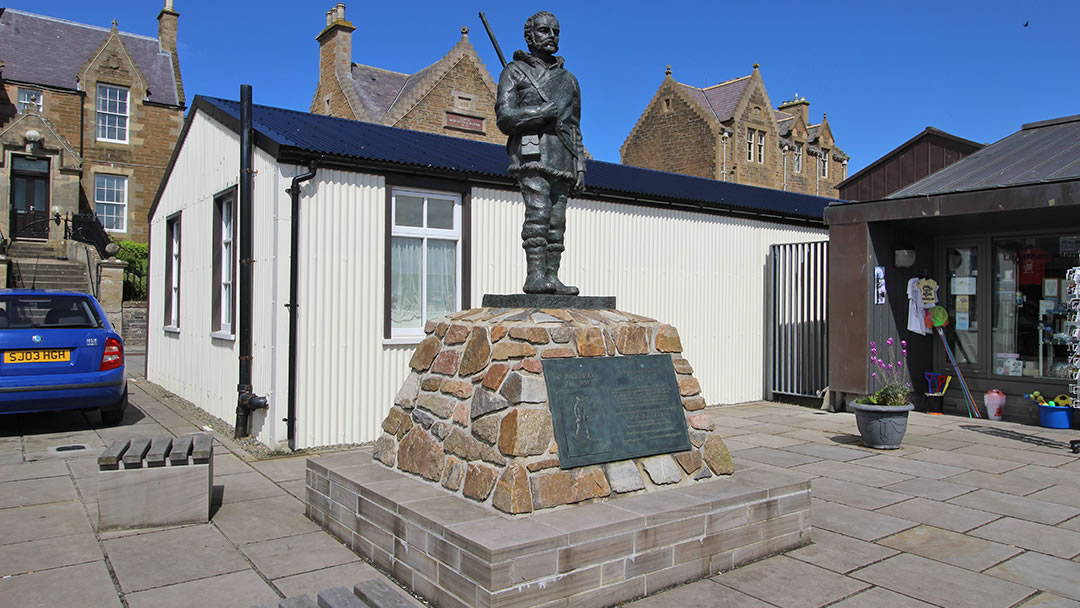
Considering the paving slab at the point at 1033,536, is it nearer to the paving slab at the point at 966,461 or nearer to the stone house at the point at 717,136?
the paving slab at the point at 966,461

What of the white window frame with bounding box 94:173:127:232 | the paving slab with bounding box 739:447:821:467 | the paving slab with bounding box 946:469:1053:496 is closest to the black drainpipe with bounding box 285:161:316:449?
the paving slab with bounding box 739:447:821:467

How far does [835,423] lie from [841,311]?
5.87 feet

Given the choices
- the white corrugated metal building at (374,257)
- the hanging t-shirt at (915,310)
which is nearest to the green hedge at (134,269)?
the white corrugated metal building at (374,257)

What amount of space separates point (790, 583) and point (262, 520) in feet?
12.2

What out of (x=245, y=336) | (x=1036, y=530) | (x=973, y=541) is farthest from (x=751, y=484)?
(x=245, y=336)

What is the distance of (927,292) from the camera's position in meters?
11.5

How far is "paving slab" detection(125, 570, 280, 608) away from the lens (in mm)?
4027

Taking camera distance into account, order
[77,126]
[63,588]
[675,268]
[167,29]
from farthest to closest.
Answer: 1. [167,29]
2. [77,126]
3. [675,268]
4. [63,588]

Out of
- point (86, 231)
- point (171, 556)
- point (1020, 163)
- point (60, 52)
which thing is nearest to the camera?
point (171, 556)

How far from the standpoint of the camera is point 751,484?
5.01 m

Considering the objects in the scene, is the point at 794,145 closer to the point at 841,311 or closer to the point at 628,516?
the point at 841,311

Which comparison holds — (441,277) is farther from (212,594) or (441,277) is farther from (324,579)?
(212,594)

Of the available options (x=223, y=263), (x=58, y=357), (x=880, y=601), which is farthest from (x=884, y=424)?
(x=58, y=357)

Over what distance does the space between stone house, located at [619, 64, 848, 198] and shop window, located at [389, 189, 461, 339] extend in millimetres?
30208
